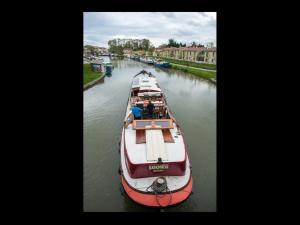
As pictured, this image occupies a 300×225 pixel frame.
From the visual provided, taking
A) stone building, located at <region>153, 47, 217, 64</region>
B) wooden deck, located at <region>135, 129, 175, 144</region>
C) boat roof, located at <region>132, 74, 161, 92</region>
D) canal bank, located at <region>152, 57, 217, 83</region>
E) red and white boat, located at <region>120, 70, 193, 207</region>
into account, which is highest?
stone building, located at <region>153, 47, 217, 64</region>

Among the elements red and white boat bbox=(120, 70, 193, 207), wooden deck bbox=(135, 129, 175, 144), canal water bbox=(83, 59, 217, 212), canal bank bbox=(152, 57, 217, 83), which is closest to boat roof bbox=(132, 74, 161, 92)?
canal water bbox=(83, 59, 217, 212)

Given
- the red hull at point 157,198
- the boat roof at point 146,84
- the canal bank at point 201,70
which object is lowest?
the red hull at point 157,198

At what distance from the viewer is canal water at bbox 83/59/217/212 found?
6988 millimetres

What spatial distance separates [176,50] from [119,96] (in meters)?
65.2

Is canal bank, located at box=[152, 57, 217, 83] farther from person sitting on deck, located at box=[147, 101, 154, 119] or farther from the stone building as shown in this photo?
person sitting on deck, located at box=[147, 101, 154, 119]

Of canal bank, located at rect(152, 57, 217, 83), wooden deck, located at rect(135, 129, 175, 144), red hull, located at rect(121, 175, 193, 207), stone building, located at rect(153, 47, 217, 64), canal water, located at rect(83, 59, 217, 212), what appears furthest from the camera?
stone building, located at rect(153, 47, 217, 64)

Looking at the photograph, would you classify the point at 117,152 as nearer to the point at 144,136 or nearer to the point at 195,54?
the point at 144,136

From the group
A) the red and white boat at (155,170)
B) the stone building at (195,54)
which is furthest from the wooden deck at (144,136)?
the stone building at (195,54)

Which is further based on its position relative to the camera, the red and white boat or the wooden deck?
the wooden deck

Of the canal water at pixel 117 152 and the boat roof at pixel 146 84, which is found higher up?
the boat roof at pixel 146 84

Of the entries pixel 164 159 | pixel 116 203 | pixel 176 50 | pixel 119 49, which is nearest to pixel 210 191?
pixel 164 159

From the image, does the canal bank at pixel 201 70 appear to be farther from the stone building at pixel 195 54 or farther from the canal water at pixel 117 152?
the canal water at pixel 117 152

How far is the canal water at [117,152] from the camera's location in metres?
6.99

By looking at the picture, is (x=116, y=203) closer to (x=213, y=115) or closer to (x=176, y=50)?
(x=213, y=115)
